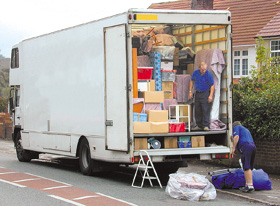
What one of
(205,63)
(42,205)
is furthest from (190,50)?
(42,205)

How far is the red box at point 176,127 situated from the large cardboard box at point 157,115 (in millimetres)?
178

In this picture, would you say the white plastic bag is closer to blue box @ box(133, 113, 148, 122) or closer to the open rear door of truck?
the open rear door of truck

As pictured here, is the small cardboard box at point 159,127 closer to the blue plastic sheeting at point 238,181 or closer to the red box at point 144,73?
the red box at point 144,73

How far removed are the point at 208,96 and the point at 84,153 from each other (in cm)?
313

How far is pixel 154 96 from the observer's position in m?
12.1

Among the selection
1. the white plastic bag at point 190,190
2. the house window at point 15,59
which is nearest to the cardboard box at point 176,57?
the white plastic bag at point 190,190

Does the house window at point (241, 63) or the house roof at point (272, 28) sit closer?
the house roof at point (272, 28)

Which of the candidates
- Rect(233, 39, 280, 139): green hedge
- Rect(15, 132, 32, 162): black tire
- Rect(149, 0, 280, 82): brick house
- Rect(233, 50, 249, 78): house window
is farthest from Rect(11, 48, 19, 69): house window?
Rect(233, 50, 249, 78): house window

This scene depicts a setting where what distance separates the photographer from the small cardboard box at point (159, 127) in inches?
454

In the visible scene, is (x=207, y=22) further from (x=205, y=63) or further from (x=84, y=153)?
(x=84, y=153)

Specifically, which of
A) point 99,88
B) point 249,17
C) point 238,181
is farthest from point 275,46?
point 238,181

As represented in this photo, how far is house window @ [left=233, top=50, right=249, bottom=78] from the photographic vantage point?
109 ft

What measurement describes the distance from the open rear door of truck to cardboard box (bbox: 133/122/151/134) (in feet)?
0.87

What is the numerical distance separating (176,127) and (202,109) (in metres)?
0.91
